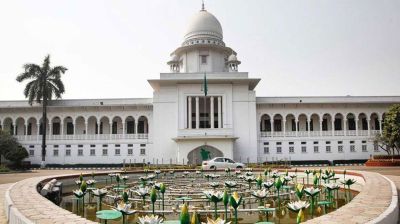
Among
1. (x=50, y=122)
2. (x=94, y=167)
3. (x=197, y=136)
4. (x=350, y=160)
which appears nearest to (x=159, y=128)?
(x=197, y=136)

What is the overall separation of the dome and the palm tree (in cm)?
1500

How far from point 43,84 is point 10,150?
6.91 m

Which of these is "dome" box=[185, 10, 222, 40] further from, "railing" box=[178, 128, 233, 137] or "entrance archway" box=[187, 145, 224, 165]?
"entrance archway" box=[187, 145, 224, 165]

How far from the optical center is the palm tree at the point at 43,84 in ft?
122

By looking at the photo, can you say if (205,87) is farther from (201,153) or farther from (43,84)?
(43,84)

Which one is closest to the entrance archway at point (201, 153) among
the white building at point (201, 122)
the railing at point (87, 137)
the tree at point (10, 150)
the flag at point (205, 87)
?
the white building at point (201, 122)

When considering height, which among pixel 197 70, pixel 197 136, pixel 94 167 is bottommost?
pixel 94 167

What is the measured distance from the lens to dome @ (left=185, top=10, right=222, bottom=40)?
42725 millimetres

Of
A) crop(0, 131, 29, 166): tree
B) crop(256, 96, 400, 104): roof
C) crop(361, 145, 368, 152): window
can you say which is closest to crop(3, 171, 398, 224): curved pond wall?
crop(0, 131, 29, 166): tree

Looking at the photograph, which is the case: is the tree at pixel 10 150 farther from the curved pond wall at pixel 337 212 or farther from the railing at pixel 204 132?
the curved pond wall at pixel 337 212

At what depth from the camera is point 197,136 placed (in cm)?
3516

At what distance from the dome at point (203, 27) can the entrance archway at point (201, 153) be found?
13.3m

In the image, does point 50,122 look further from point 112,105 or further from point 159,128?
point 159,128

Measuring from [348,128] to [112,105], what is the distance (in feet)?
83.6
